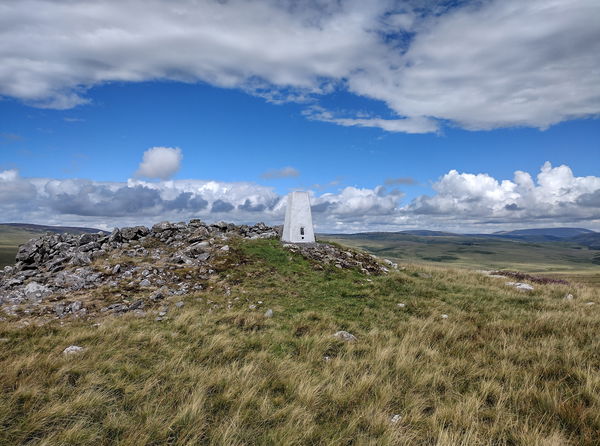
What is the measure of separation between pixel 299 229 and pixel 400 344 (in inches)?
738

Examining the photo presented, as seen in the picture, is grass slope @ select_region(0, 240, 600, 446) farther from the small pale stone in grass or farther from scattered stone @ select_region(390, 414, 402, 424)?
the small pale stone in grass

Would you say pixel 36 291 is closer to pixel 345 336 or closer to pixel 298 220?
pixel 345 336

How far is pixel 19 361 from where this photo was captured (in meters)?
6.68

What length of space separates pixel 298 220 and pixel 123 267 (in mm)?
13388

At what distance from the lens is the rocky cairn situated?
544 inches

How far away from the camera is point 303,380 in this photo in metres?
6.12

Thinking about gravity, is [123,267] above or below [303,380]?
above

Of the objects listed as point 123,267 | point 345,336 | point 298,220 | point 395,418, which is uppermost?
point 298,220

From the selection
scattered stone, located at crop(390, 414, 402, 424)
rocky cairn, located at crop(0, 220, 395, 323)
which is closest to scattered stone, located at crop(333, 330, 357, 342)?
scattered stone, located at crop(390, 414, 402, 424)

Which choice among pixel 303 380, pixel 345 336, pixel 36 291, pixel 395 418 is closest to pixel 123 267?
pixel 36 291

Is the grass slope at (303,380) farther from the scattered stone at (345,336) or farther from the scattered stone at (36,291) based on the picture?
the scattered stone at (36,291)

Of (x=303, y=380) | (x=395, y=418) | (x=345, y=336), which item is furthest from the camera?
(x=345, y=336)

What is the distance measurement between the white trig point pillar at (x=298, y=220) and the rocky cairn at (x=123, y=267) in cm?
179

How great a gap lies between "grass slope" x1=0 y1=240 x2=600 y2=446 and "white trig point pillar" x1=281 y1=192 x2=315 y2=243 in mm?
14614
